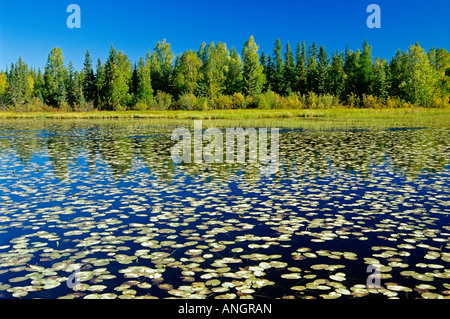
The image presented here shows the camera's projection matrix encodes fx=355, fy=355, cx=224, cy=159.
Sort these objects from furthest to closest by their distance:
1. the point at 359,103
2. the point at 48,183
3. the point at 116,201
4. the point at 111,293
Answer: the point at 359,103, the point at 48,183, the point at 116,201, the point at 111,293

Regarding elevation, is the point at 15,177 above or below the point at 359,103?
below

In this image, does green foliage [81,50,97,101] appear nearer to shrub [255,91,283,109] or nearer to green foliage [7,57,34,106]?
green foliage [7,57,34,106]

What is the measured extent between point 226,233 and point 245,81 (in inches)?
3142

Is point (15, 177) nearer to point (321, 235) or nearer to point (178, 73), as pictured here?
point (321, 235)

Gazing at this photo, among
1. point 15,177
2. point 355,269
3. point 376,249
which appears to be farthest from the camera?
point 15,177

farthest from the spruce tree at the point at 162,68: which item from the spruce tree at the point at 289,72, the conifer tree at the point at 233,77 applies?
the spruce tree at the point at 289,72

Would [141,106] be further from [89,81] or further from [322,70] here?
[322,70]

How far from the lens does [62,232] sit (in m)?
7.34

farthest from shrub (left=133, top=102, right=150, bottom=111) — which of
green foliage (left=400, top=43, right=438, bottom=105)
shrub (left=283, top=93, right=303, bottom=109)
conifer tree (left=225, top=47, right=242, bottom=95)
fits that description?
green foliage (left=400, top=43, right=438, bottom=105)

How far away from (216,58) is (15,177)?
289 feet

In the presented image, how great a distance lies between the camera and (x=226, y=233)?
281 inches
